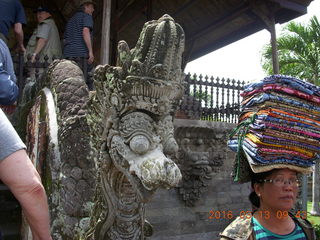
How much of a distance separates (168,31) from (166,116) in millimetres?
503

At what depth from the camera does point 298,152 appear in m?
2.06

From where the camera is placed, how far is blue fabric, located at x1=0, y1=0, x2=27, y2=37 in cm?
435

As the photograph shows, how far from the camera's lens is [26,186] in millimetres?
1290

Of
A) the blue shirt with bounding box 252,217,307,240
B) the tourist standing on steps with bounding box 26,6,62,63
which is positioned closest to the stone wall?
the tourist standing on steps with bounding box 26,6,62,63

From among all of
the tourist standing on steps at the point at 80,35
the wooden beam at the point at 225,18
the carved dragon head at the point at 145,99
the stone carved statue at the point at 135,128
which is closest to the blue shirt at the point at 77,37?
the tourist standing on steps at the point at 80,35

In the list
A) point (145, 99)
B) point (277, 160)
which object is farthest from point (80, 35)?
point (277, 160)

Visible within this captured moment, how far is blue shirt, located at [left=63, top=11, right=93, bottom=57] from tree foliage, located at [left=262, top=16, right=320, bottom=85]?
27.6ft

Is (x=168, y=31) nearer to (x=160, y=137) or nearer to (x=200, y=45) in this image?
(x=160, y=137)

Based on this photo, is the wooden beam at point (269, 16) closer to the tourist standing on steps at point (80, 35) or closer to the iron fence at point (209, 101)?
the iron fence at point (209, 101)

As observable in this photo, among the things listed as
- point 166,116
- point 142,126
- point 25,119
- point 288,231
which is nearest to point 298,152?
point 288,231

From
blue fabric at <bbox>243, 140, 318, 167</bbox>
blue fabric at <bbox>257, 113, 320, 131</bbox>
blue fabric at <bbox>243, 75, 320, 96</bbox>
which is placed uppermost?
blue fabric at <bbox>243, 75, 320, 96</bbox>

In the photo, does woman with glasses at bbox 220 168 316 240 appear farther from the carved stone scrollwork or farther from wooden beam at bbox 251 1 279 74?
wooden beam at bbox 251 1 279 74

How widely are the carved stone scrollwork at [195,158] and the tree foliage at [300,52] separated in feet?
20.7

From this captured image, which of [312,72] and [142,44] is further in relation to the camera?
[312,72]
